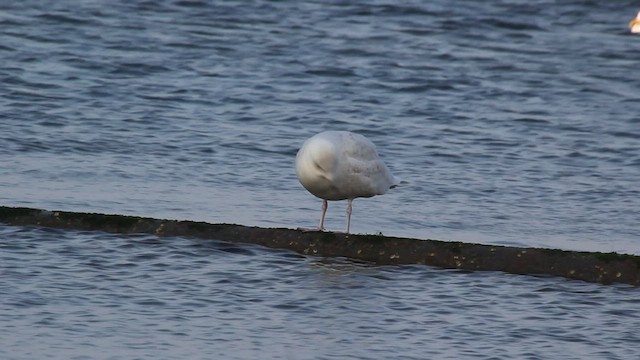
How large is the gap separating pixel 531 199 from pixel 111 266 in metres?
4.19

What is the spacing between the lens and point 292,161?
1273cm

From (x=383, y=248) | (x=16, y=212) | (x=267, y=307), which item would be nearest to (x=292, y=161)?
(x=16, y=212)

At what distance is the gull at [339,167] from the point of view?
9.05 m

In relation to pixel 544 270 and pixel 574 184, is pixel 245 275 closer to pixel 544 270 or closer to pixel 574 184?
pixel 544 270

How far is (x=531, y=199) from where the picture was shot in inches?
452

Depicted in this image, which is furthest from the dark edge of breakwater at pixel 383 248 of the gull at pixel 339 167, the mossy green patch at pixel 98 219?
the gull at pixel 339 167

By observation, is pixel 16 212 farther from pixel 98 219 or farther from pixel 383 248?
pixel 383 248

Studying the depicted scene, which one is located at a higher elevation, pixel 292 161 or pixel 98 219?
pixel 292 161

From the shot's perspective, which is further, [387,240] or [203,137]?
[203,137]

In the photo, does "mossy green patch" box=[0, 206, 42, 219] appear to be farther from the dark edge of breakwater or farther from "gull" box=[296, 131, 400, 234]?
"gull" box=[296, 131, 400, 234]

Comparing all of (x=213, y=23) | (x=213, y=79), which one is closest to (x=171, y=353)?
(x=213, y=79)

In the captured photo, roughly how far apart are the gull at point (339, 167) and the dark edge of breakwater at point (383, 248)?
1.75ft

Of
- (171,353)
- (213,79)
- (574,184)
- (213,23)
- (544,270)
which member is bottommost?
(171,353)

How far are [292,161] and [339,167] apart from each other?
361 centimetres
